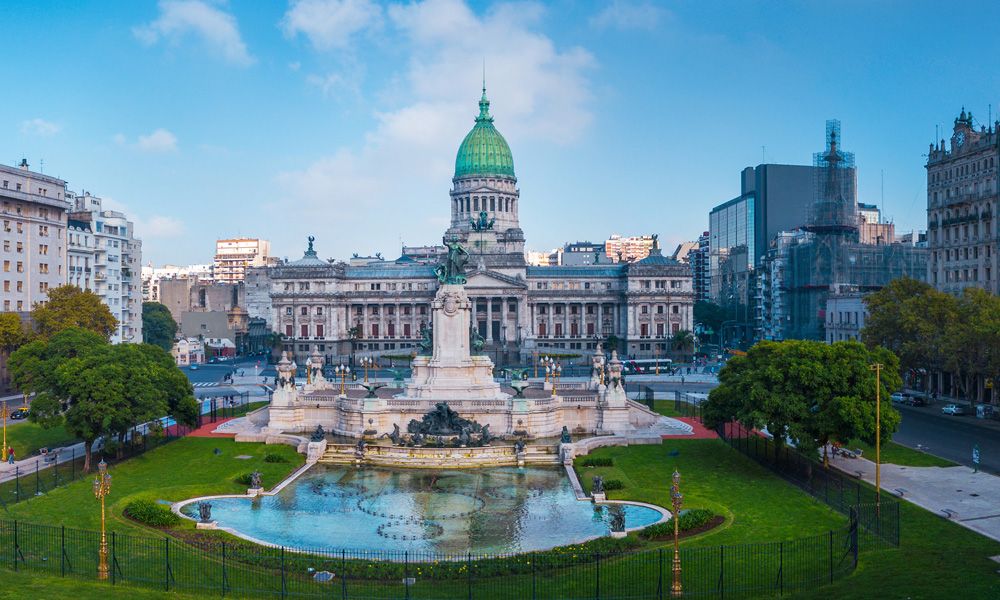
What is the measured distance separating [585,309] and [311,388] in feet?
305

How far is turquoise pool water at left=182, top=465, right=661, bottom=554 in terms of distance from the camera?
3878 cm

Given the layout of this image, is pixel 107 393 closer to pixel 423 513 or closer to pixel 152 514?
pixel 152 514

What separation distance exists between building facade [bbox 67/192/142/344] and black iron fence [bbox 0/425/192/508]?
178 ft

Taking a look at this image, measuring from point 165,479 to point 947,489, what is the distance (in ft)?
135

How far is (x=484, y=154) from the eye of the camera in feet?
602

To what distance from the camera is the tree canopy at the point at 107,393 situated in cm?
5150

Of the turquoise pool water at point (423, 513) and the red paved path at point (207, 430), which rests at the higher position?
the red paved path at point (207, 430)

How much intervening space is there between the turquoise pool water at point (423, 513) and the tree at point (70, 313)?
47.0 m

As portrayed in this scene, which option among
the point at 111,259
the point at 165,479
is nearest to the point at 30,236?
the point at 111,259

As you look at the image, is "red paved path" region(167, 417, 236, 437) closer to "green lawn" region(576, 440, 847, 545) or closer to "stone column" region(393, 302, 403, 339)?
"green lawn" region(576, 440, 847, 545)

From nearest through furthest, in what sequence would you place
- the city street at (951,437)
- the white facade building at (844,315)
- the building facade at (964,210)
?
the city street at (951,437)
the building facade at (964,210)
the white facade building at (844,315)

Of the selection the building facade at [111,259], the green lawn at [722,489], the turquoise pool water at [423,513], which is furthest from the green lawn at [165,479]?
the building facade at [111,259]

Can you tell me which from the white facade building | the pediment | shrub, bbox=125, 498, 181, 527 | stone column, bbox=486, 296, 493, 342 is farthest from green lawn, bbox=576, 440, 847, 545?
the pediment

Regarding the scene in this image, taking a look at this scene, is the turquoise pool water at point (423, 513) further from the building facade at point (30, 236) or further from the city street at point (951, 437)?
the building facade at point (30, 236)
